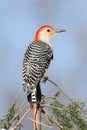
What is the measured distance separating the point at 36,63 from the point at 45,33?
90 cm

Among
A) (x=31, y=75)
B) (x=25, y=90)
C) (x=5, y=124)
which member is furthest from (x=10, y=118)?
(x=31, y=75)

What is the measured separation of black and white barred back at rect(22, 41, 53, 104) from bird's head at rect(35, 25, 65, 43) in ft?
0.78

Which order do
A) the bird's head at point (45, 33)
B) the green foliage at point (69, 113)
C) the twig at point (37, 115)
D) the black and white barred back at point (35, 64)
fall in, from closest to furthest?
the twig at point (37, 115) → the green foliage at point (69, 113) → the black and white barred back at point (35, 64) → the bird's head at point (45, 33)

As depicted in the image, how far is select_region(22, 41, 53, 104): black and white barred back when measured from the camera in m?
3.61

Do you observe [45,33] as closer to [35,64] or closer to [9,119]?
[35,64]

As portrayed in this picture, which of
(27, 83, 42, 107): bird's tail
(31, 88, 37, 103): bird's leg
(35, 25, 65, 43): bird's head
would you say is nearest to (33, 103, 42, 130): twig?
(27, 83, 42, 107): bird's tail

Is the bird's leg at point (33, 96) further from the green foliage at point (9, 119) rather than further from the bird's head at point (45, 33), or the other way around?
the bird's head at point (45, 33)

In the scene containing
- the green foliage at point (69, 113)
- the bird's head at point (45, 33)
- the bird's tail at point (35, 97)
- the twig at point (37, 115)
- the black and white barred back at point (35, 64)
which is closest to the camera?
the twig at point (37, 115)

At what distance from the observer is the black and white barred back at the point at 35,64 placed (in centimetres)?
361

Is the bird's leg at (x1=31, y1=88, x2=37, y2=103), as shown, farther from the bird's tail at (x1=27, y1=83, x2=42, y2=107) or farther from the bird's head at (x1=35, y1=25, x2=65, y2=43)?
the bird's head at (x1=35, y1=25, x2=65, y2=43)

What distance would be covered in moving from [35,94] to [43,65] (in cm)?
63

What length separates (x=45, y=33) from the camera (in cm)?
476

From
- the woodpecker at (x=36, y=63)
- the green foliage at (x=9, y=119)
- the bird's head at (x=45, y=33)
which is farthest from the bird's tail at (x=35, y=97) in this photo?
the bird's head at (x=45, y=33)

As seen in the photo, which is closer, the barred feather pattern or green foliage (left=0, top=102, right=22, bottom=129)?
green foliage (left=0, top=102, right=22, bottom=129)
